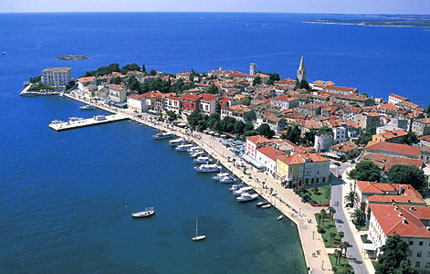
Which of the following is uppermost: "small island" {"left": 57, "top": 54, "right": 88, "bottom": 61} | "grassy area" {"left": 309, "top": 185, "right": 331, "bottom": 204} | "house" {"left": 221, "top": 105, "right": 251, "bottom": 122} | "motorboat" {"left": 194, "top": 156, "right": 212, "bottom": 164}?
"small island" {"left": 57, "top": 54, "right": 88, "bottom": 61}

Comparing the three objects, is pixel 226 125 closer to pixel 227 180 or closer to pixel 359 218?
pixel 227 180

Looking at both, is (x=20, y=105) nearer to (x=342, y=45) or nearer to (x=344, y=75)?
(x=344, y=75)

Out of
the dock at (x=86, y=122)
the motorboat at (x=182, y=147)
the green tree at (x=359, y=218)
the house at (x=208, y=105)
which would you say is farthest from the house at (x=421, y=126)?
the dock at (x=86, y=122)

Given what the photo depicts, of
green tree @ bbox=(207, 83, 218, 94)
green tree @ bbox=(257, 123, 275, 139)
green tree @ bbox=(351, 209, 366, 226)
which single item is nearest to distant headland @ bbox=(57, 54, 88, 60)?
green tree @ bbox=(207, 83, 218, 94)

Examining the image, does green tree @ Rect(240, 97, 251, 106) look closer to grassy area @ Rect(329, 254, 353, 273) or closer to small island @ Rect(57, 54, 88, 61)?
grassy area @ Rect(329, 254, 353, 273)

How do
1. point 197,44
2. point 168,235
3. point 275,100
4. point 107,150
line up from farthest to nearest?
point 197,44
point 275,100
point 107,150
point 168,235

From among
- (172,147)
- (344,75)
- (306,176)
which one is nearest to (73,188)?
(172,147)
